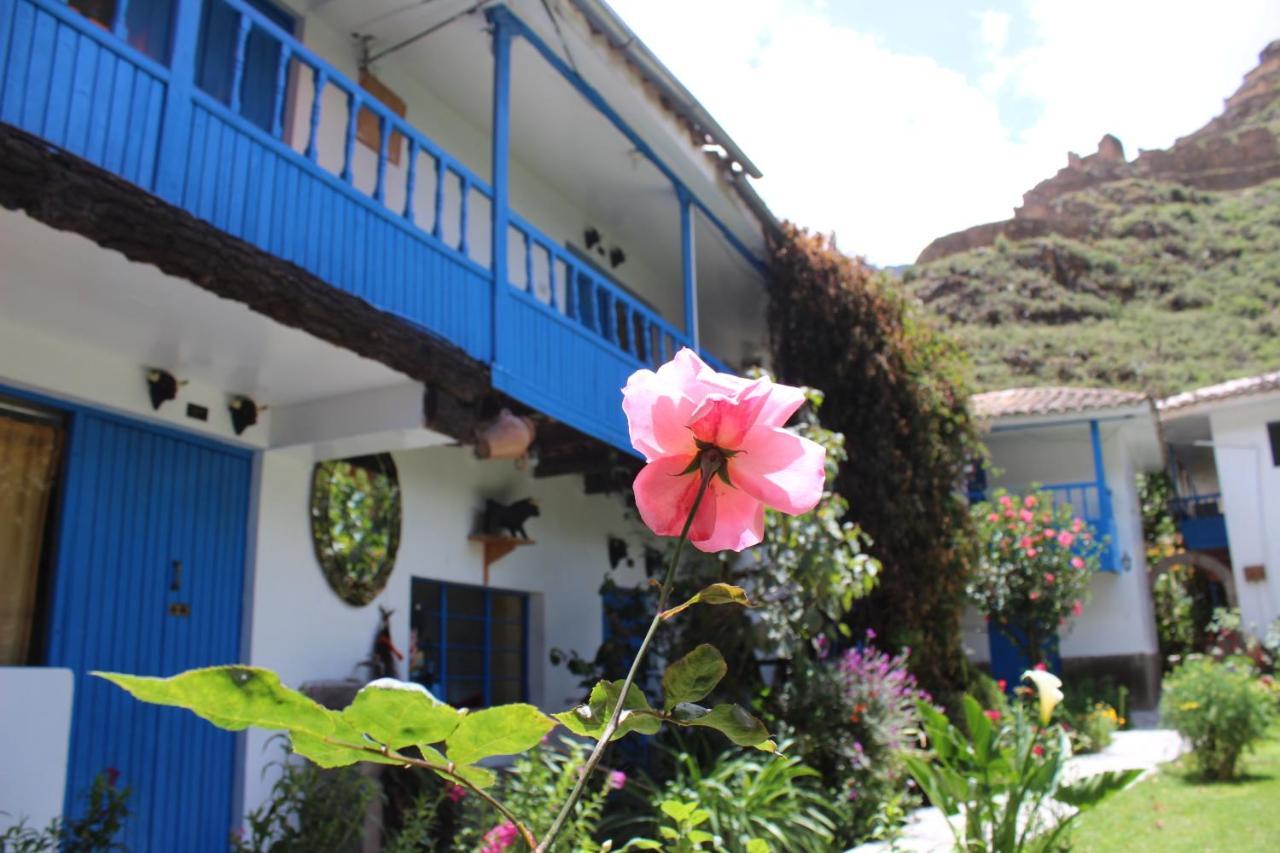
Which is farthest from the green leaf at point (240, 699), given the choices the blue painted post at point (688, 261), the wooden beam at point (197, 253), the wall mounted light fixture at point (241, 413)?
the blue painted post at point (688, 261)

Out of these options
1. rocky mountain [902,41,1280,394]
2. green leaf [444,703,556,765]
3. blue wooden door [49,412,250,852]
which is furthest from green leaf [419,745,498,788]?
rocky mountain [902,41,1280,394]

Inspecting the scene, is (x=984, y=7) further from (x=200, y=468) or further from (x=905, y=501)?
(x=200, y=468)

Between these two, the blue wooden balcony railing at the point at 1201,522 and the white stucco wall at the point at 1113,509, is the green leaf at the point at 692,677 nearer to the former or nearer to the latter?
the white stucco wall at the point at 1113,509

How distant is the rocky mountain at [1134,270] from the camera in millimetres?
44125

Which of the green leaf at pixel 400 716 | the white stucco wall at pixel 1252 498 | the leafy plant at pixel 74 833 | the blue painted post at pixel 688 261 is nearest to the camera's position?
the green leaf at pixel 400 716

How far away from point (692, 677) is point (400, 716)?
24 centimetres

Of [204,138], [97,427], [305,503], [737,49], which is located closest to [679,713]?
[204,138]

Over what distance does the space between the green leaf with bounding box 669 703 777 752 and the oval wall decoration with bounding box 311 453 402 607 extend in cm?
584

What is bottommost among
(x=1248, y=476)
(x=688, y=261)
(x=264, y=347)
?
(x=264, y=347)

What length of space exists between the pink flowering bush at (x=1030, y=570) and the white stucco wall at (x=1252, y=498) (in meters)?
5.82

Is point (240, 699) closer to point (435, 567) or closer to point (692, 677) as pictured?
point (692, 677)

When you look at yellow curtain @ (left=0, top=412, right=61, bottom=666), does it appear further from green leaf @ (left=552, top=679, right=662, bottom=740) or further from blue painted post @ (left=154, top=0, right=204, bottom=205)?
green leaf @ (left=552, top=679, right=662, bottom=740)

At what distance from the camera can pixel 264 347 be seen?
205 inches

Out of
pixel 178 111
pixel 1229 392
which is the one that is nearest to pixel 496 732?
pixel 178 111
